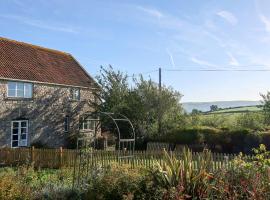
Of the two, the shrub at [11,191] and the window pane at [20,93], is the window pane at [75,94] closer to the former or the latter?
the window pane at [20,93]

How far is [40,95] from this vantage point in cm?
3172

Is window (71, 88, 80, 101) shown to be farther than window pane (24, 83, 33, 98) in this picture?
Yes

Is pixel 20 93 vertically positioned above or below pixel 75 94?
below

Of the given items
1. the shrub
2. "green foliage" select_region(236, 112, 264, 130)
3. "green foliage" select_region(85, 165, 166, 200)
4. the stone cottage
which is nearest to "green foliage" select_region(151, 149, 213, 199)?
"green foliage" select_region(85, 165, 166, 200)

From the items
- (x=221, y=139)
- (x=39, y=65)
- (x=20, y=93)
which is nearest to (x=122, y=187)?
(x=221, y=139)

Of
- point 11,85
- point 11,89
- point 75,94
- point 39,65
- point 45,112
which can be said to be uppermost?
point 39,65

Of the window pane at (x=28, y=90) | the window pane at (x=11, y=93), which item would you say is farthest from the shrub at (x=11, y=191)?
the window pane at (x=28, y=90)

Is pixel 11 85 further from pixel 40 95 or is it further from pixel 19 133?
pixel 19 133

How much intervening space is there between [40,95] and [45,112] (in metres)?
1.54

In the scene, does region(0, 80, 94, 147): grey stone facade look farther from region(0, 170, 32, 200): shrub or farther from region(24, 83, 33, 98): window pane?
region(0, 170, 32, 200): shrub

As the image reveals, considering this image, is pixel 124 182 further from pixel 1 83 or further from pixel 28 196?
pixel 1 83

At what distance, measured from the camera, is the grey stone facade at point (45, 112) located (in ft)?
→ 92.7

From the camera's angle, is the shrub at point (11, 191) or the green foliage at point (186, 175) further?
the shrub at point (11, 191)

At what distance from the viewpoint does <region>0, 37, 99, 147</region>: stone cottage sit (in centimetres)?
2872
